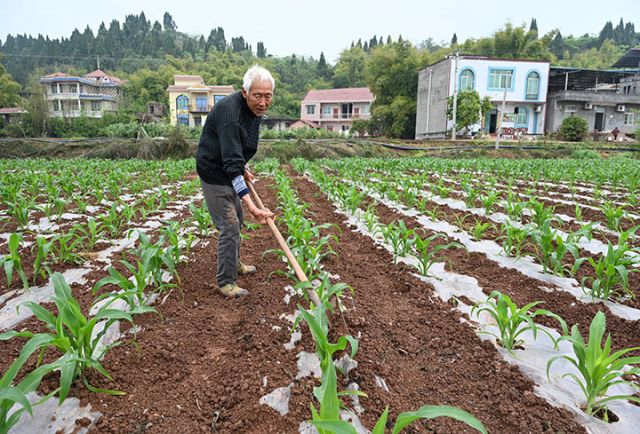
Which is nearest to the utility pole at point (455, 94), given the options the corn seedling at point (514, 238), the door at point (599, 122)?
the door at point (599, 122)

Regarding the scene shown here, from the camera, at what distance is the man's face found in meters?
2.66

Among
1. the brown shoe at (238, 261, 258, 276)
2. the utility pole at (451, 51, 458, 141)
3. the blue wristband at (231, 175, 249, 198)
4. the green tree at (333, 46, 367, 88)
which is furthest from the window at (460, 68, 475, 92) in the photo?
the green tree at (333, 46, 367, 88)

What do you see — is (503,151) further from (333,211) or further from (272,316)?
(272,316)

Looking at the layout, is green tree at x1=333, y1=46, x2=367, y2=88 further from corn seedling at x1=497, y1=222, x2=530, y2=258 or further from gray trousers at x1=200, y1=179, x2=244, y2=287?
gray trousers at x1=200, y1=179, x2=244, y2=287

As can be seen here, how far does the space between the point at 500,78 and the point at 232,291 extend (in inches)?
1280

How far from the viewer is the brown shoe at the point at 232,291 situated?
2988 millimetres

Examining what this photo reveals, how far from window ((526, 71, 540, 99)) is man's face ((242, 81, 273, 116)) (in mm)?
33740

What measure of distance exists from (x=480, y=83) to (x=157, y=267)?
104ft

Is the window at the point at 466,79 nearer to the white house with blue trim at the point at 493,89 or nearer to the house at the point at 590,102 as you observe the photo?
the white house with blue trim at the point at 493,89

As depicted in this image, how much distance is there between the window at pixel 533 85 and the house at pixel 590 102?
174 cm

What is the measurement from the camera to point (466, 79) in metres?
29.5

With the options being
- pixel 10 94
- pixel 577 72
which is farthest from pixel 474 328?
pixel 10 94

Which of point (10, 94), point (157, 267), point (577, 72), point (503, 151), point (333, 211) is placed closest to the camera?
point (157, 267)

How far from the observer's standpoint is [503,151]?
21.2 metres
